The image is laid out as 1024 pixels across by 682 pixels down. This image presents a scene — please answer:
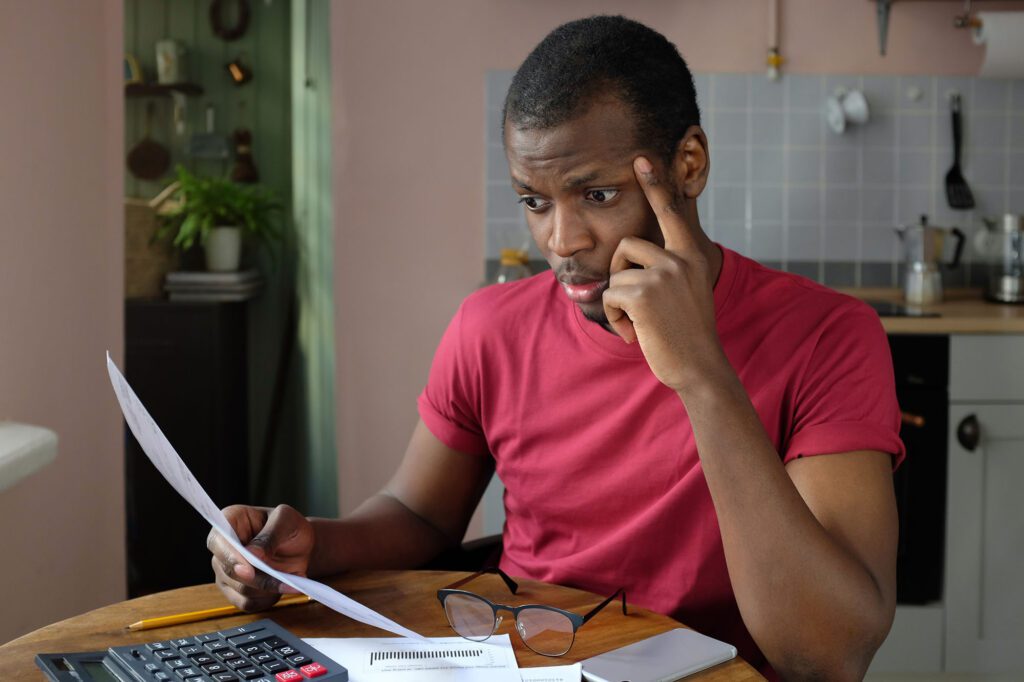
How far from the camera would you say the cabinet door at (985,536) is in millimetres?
2688

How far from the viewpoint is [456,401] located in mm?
1451

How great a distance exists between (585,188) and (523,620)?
46cm

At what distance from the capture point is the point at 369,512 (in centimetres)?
138

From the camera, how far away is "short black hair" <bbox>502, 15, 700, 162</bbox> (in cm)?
118

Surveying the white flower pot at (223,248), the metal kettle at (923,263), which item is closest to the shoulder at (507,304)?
the metal kettle at (923,263)

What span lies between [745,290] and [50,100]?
1.28 metres

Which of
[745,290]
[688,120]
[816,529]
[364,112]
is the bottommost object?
[816,529]

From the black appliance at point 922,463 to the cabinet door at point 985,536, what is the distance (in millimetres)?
28

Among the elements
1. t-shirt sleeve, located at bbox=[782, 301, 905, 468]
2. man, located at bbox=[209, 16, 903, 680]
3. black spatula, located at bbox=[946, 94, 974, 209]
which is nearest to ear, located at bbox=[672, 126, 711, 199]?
man, located at bbox=[209, 16, 903, 680]

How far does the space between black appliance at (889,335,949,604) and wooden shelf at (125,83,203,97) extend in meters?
2.71

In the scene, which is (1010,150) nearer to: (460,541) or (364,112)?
(364,112)

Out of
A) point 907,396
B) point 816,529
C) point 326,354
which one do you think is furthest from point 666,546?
point 326,354

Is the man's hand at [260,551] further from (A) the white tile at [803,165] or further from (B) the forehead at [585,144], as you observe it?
(A) the white tile at [803,165]

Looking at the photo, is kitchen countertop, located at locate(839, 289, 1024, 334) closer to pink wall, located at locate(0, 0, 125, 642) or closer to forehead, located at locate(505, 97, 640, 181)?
forehead, located at locate(505, 97, 640, 181)
